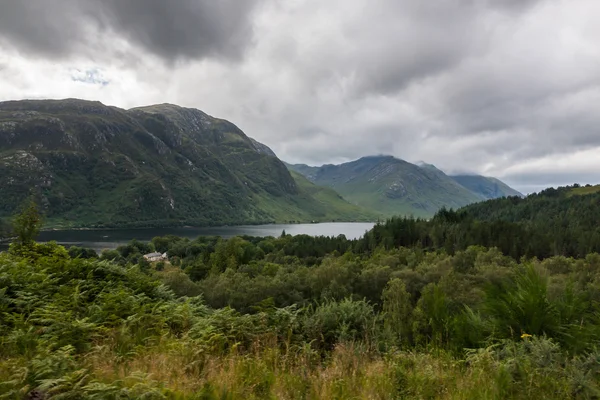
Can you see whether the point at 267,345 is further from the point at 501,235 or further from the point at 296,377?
the point at 501,235

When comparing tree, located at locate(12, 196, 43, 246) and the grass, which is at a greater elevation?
tree, located at locate(12, 196, 43, 246)

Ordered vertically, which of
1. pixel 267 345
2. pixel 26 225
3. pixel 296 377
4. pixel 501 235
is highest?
pixel 26 225

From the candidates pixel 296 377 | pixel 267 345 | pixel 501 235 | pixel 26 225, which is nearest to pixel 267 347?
pixel 267 345

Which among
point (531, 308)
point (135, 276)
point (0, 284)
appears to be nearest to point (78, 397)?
point (0, 284)

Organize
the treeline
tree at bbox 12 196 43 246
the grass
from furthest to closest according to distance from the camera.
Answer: the treeline → tree at bbox 12 196 43 246 → the grass

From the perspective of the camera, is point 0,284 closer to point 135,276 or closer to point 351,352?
point 135,276

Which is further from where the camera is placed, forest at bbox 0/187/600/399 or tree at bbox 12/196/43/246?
tree at bbox 12/196/43/246

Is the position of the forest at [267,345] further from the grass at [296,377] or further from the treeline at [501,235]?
the treeline at [501,235]

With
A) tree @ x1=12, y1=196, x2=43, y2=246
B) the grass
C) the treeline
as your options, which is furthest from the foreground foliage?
the treeline

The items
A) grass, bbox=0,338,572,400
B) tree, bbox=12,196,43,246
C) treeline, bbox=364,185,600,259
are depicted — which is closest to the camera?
grass, bbox=0,338,572,400

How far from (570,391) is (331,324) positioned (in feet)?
17.7

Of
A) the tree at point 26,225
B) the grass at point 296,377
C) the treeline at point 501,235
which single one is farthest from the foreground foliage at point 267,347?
the treeline at point 501,235

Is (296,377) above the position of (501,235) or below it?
below

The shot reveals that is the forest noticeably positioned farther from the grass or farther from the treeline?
the treeline
